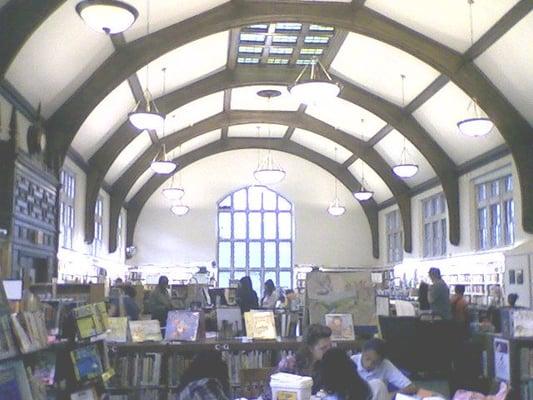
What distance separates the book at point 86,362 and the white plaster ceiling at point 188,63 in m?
8.85

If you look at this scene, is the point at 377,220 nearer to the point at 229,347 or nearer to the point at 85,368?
the point at 229,347

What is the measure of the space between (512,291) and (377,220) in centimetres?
1047

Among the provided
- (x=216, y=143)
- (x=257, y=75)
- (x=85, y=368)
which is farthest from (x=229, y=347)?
(x=216, y=143)

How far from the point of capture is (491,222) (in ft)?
50.9

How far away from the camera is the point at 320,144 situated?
2238 centimetres

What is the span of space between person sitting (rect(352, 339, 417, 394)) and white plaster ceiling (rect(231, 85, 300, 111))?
39.7 feet

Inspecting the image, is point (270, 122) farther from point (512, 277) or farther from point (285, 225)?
point (512, 277)

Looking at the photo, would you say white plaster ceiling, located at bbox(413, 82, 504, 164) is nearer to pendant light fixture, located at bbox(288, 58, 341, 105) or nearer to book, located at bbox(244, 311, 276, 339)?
pendant light fixture, located at bbox(288, 58, 341, 105)

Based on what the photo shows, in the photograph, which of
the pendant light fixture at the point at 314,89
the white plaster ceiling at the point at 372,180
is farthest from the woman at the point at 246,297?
the white plaster ceiling at the point at 372,180

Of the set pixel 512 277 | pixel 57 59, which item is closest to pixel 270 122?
pixel 512 277

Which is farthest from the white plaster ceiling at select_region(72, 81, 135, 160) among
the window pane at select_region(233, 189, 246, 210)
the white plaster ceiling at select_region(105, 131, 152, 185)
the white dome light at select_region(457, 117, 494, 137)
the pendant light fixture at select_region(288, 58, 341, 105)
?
the window pane at select_region(233, 189, 246, 210)

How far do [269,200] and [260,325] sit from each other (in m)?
16.5

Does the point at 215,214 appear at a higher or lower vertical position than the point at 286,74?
lower

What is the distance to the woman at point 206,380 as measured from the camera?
13.9 ft
